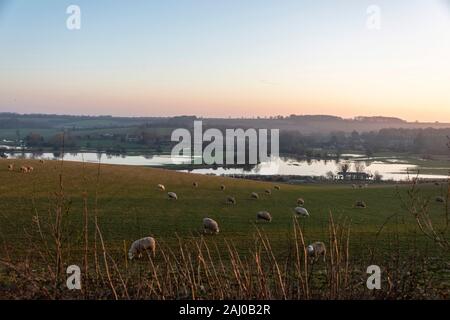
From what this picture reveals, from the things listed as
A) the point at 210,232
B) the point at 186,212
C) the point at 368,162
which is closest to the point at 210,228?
the point at 210,232

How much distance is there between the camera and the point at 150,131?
127m

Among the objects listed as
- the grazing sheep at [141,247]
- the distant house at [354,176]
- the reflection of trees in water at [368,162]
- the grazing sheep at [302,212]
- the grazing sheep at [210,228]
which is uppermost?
the grazing sheep at [141,247]

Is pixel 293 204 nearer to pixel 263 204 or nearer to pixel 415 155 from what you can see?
pixel 263 204

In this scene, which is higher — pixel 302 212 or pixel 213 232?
pixel 213 232

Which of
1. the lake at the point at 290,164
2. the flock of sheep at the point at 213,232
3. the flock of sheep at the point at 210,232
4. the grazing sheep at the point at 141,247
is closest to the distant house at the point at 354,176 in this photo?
the lake at the point at 290,164

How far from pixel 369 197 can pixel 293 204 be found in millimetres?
10169

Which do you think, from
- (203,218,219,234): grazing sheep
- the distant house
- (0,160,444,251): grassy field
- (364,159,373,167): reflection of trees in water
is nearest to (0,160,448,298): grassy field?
(0,160,444,251): grassy field

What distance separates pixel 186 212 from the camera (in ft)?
86.6

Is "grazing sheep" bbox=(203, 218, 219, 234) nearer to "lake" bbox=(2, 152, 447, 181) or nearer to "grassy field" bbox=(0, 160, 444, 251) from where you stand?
"grassy field" bbox=(0, 160, 444, 251)

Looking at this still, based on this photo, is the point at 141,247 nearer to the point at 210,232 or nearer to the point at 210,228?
the point at 210,232

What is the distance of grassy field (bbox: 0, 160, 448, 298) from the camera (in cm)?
1658

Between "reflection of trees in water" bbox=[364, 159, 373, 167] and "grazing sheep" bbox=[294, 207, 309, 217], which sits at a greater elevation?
"grazing sheep" bbox=[294, 207, 309, 217]

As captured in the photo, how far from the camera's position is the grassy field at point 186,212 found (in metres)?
16.6

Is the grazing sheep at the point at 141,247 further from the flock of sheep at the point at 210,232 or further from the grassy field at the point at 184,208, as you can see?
the grassy field at the point at 184,208
